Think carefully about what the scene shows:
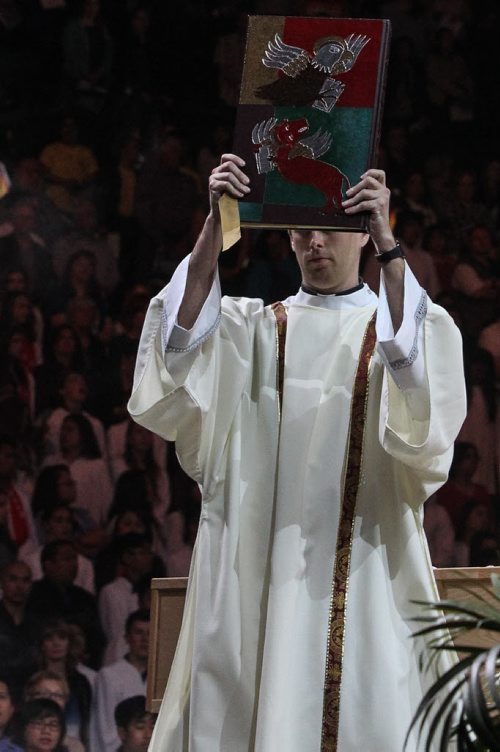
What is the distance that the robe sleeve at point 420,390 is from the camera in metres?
3.07

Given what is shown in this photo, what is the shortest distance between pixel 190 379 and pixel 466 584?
38.1 inches

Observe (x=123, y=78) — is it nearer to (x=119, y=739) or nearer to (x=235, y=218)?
(x=119, y=739)

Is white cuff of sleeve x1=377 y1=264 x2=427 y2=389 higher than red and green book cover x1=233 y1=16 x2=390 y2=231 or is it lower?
lower

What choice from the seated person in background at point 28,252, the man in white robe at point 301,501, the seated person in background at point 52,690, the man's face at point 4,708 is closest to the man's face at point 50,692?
the seated person in background at point 52,690

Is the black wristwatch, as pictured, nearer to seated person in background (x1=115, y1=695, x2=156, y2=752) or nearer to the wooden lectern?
the wooden lectern

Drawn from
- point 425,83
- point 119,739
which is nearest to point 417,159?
point 425,83

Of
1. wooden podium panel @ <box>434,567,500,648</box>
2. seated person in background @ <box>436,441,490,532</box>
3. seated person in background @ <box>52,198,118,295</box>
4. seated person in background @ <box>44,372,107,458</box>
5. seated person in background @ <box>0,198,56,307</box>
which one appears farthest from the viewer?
seated person in background @ <box>436,441,490,532</box>

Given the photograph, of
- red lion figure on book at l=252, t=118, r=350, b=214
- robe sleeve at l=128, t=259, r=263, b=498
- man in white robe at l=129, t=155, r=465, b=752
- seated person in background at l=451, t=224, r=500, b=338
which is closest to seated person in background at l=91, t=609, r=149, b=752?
seated person in background at l=451, t=224, r=500, b=338

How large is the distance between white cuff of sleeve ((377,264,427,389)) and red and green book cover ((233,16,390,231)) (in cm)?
23

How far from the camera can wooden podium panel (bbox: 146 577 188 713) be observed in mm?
3486

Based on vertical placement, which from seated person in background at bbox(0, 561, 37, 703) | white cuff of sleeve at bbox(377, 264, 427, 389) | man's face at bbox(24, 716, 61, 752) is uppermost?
white cuff of sleeve at bbox(377, 264, 427, 389)

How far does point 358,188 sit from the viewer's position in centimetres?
304

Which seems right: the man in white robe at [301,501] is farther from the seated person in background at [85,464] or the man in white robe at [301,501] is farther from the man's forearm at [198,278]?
the seated person in background at [85,464]

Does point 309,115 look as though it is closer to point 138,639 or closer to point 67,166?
point 138,639
